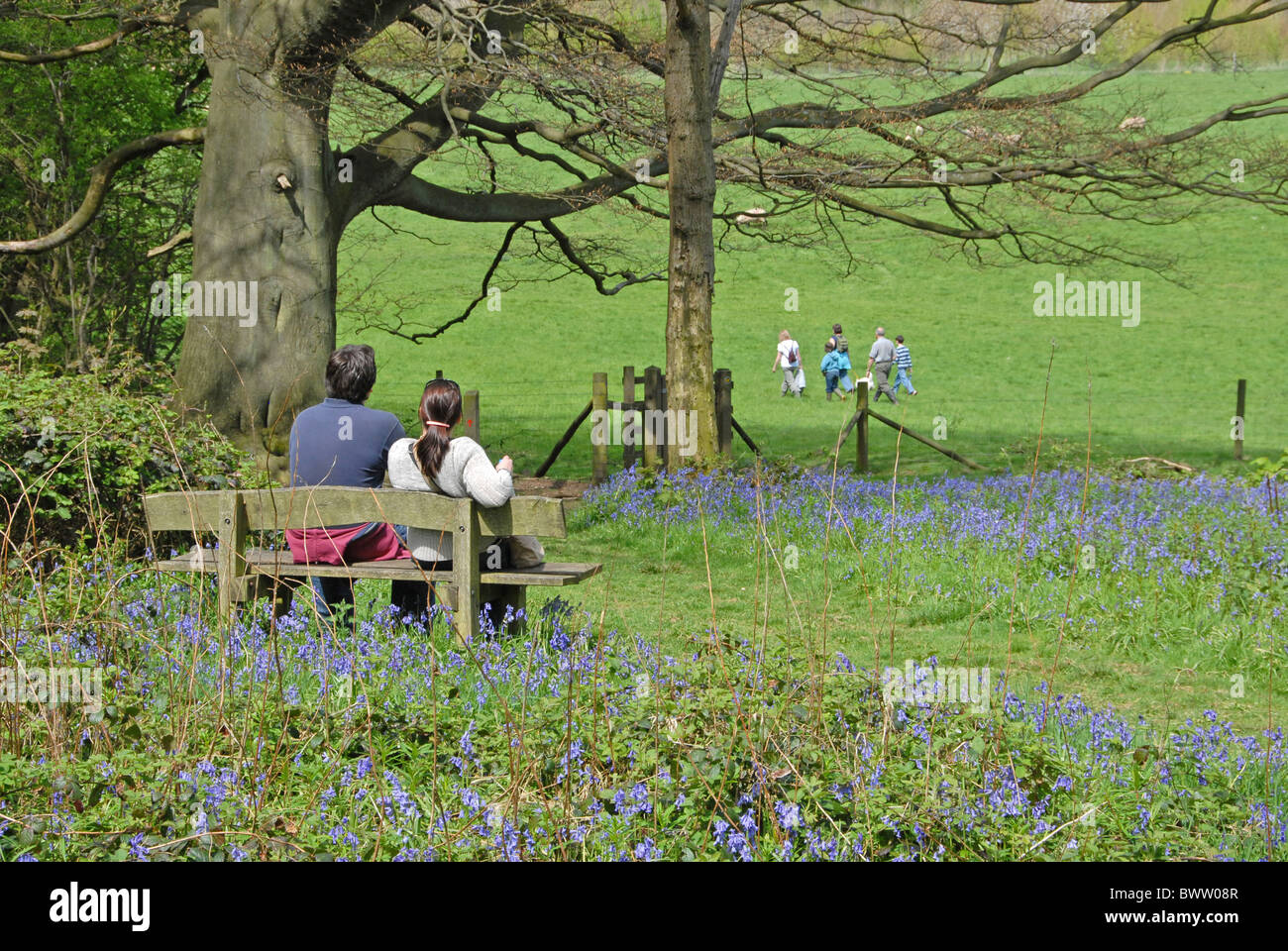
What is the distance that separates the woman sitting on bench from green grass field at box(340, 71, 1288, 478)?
8.90 m

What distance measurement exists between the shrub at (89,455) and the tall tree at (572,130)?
91.3 inches

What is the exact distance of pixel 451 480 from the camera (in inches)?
240

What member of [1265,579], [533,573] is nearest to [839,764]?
[533,573]

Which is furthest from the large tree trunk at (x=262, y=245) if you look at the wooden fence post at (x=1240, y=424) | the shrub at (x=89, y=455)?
the wooden fence post at (x=1240, y=424)

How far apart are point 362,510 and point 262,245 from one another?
713 centimetres

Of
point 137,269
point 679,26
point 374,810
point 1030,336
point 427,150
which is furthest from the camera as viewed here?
point 1030,336

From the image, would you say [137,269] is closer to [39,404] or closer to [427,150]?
[427,150]

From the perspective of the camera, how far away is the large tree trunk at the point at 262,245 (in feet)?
39.6

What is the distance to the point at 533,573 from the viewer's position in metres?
6.18

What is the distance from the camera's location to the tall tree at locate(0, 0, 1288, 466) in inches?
475

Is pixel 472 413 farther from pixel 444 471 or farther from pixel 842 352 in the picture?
pixel 842 352

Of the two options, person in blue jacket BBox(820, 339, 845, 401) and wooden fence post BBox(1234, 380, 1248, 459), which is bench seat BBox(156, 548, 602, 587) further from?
person in blue jacket BBox(820, 339, 845, 401)

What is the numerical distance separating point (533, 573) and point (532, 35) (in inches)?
393

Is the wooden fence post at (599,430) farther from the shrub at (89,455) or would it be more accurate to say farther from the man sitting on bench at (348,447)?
the man sitting on bench at (348,447)
